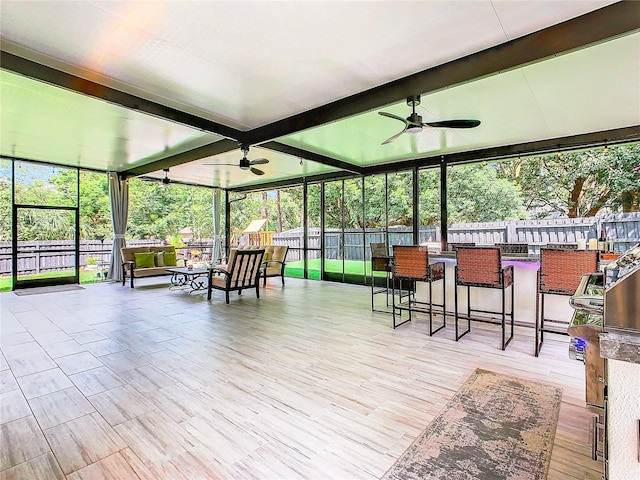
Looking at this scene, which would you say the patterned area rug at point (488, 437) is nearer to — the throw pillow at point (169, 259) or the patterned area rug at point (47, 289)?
the throw pillow at point (169, 259)

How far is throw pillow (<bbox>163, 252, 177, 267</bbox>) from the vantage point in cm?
841

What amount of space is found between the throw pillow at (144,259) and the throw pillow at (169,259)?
405mm

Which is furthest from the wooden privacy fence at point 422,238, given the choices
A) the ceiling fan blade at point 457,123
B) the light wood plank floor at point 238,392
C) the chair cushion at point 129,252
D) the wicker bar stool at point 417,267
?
the ceiling fan blade at point 457,123

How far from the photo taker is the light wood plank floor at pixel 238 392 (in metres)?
1.82

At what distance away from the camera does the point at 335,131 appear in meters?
5.05

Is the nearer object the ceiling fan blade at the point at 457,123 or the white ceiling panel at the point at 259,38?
the white ceiling panel at the point at 259,38

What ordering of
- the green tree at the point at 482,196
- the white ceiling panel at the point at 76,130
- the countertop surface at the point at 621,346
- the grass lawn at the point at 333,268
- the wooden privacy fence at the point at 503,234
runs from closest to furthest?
the countertop surface at the point at 621,346 < the white ceiling panel at the point at 76,130 < the wooden privacy fence at the point at 503,234 < the grass lawn at the point at 333,268 < the green tree at the point at 482,196

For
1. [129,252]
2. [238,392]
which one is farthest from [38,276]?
[238,392]

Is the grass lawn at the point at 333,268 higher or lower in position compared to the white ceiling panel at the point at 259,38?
lower

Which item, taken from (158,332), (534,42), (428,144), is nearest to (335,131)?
(428,144)

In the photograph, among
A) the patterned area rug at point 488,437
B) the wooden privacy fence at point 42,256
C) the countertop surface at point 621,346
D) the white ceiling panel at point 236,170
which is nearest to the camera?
the countertop surface at point 621,346

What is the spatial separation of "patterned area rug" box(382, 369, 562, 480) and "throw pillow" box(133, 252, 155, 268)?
24.7ft

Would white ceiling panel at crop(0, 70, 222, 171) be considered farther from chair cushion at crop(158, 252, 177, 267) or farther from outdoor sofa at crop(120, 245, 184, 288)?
chair cushion at crop(158, 252, 177, 267)

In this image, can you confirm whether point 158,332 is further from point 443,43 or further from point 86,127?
point 443,43
